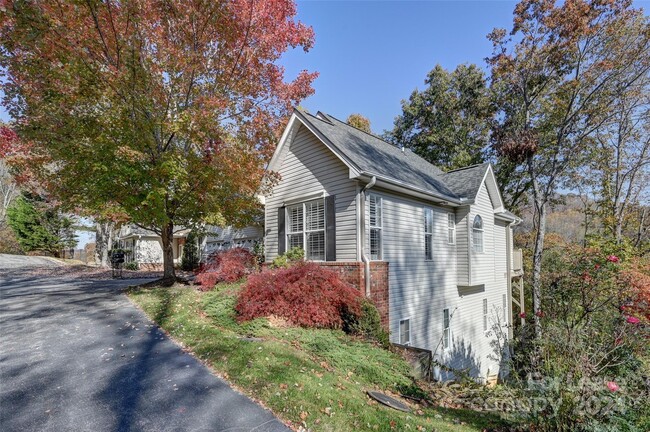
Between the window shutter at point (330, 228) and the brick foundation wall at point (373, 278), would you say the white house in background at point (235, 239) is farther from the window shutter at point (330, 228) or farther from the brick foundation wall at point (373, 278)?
the brick foundation wall at point (373, 278)

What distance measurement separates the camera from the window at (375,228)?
936cm

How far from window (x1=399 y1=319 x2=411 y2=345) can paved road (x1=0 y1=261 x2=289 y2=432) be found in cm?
627

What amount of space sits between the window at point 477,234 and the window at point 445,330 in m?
2.94

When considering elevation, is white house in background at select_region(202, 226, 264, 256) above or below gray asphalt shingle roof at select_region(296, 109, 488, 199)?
below

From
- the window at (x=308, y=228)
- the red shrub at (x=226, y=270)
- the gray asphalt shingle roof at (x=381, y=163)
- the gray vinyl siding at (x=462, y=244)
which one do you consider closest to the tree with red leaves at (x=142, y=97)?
the red shrub at (x=226, y=270)

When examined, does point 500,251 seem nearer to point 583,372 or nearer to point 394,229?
point 394,229

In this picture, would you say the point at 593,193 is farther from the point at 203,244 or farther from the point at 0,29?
the point at 0,29

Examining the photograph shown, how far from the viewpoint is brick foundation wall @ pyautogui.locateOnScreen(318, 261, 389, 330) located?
8.57 m

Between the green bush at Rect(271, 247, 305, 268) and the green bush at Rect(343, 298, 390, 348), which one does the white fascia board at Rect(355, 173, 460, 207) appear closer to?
the green bush at Rect(271, 247, 305, 268)

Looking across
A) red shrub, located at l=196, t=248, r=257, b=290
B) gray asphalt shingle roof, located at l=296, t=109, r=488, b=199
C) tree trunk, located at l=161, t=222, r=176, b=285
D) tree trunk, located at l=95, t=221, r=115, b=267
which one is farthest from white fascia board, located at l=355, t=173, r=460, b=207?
tree trunk, located at l=95, t=221, r=115, b=267

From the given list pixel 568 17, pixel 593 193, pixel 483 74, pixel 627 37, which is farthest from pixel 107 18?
pixel 593 193

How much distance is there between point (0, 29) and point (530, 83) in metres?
17.9

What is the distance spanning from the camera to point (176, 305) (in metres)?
8.94

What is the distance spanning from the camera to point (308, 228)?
1068 cm
